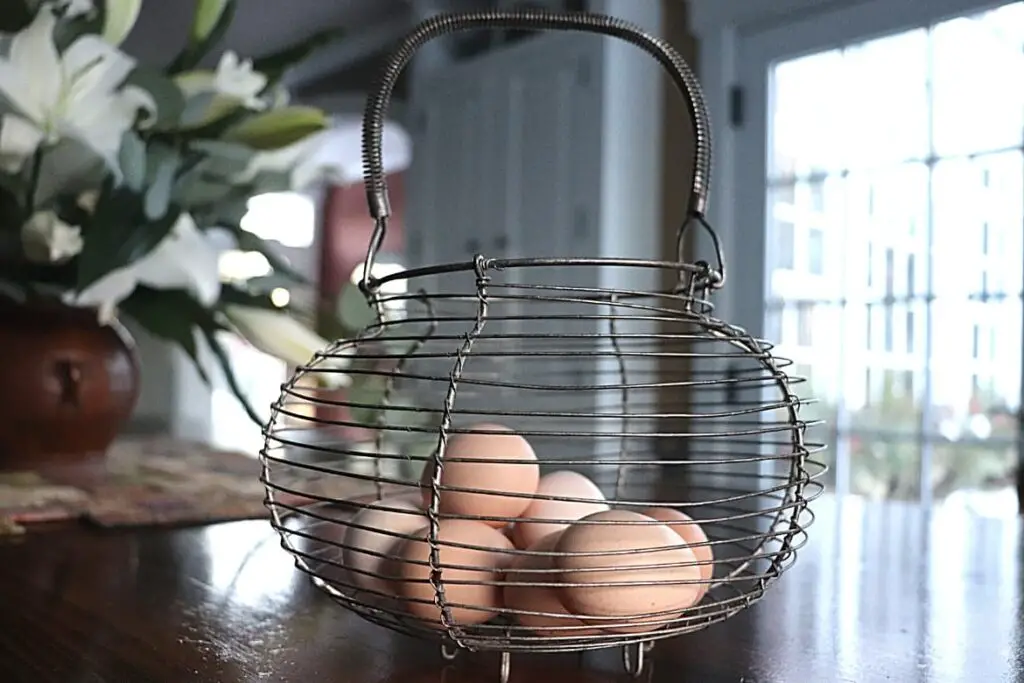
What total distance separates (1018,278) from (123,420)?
2106 mm

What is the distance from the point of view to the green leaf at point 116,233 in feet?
2.55

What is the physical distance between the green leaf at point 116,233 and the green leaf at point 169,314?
14cm

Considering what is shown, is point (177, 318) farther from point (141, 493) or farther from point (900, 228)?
point (900, 228)

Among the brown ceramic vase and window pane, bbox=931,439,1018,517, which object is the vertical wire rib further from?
window pane, bbox=931,439,1018,517

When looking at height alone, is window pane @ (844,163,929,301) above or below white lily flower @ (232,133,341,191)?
above

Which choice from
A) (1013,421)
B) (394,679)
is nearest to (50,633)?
(394,679)

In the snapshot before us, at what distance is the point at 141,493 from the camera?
0.88 meters

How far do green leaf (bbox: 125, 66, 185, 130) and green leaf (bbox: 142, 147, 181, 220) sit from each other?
0.13 feet

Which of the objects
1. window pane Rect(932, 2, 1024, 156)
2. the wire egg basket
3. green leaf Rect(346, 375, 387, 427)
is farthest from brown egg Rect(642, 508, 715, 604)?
window pane Rect(932, 2, 1024, 156)

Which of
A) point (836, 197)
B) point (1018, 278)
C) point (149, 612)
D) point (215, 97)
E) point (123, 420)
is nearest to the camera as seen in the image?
point (149, 612)

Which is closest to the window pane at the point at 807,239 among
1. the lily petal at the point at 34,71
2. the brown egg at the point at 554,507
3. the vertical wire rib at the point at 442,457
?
the lily petal at the point at 34,71

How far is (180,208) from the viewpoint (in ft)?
2.68

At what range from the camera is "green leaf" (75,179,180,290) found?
776 millimetres

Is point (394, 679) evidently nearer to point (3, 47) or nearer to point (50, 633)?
point (50, 633)
